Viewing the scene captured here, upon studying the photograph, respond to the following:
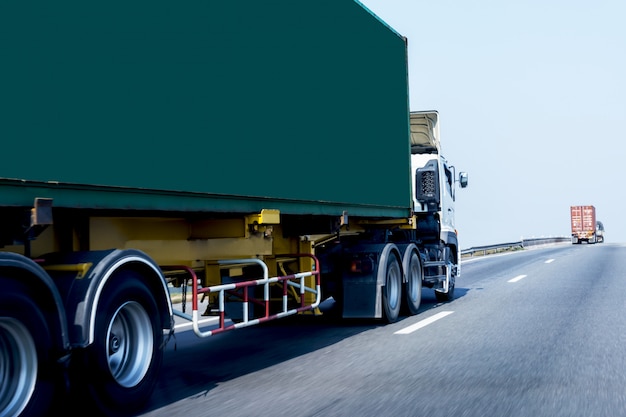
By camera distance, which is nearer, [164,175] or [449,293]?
[164,175]

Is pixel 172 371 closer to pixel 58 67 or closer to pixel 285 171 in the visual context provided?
pixel 285 171

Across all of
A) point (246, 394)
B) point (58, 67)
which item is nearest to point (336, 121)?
point (246, 394)

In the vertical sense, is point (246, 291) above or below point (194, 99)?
below

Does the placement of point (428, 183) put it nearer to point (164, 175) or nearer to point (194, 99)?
point (194, 99)

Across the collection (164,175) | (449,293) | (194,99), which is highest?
(194,99)

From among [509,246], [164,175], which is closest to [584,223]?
[509,246]

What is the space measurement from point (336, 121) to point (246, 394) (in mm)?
4374

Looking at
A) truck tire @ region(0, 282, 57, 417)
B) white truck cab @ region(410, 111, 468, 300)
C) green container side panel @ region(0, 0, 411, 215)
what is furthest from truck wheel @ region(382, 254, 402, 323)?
truck tire @ region(0, 282, 57, 417)

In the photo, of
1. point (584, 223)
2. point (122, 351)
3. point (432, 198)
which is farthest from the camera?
point (584, 223)

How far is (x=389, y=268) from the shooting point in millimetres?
11844

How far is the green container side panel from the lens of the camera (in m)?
4.98

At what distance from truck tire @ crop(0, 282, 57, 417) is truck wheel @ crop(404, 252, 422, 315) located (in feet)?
26.6

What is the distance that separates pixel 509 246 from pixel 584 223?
2685 cm

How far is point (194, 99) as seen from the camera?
6781 mm
